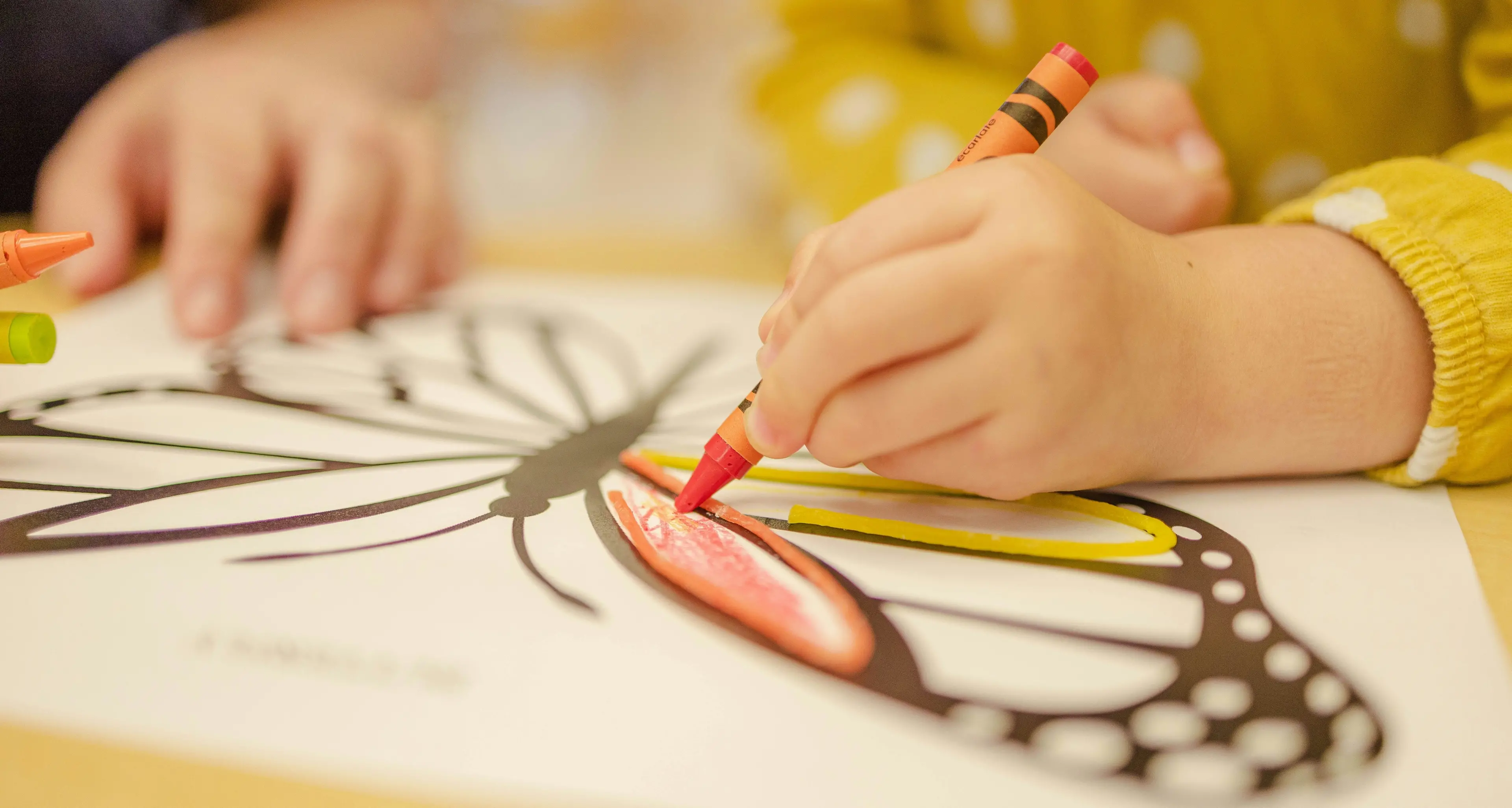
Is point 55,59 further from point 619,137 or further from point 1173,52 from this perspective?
point 1173,52

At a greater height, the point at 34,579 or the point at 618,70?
the point at 618,70

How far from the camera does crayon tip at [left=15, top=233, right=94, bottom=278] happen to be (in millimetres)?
273

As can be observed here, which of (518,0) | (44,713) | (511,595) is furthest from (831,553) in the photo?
(518,0)

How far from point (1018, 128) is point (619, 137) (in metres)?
0.65

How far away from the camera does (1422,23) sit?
0.43 meters

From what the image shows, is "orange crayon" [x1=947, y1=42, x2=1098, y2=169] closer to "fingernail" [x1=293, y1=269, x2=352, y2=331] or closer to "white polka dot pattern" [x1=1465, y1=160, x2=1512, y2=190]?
"white polka dot pattern" [x1=1465, y1=160, x2=1512, y2=190]

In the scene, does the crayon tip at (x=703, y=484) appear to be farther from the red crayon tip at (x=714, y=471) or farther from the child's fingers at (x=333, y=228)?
the child's fingers at (x=333, y=228)

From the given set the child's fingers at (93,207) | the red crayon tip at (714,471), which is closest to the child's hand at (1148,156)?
the red crayon tip at (714,471)

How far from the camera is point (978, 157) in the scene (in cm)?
28

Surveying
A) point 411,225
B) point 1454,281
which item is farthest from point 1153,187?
point 411,225

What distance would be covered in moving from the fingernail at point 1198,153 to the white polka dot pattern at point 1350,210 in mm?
77

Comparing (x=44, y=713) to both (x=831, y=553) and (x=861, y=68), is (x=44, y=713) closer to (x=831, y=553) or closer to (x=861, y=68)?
(x=831, y=553)

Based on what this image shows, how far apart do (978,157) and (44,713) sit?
0.92 feet

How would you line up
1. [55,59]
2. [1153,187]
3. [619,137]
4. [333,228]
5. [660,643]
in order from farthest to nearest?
[619,137] < [55,59] < [333,228] < [1153,187] < [660,643]
